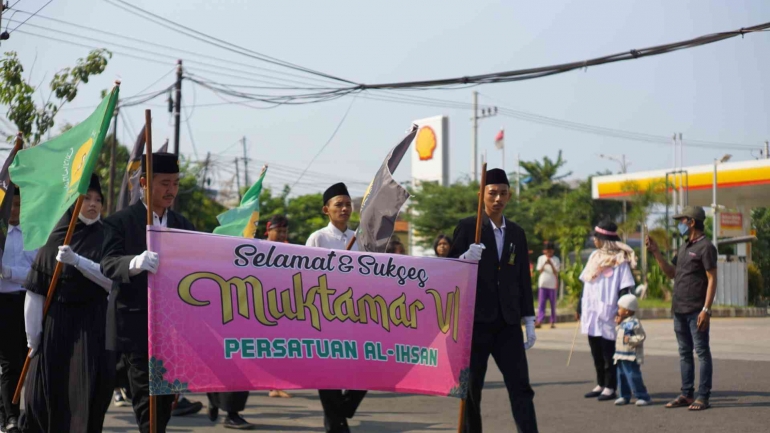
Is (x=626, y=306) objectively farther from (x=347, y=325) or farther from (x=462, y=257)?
(x=347, y=325)

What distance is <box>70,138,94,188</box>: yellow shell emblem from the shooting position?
6.07m

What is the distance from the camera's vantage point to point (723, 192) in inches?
1273

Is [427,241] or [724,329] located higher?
[427,241]

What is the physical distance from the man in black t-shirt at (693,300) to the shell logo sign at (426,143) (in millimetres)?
30935

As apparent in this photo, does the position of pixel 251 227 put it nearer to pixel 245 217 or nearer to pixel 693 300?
pixel 245 217

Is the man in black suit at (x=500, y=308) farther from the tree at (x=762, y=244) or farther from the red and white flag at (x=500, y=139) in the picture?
the red and white flag at (x=500, y=139)

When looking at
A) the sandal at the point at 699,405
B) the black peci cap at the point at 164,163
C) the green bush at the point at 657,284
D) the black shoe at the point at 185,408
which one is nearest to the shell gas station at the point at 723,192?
the green bush at the point at 657,284

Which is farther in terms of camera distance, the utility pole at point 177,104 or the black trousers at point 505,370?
the utility pole at point 177,104

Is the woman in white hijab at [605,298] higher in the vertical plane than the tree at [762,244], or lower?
lower

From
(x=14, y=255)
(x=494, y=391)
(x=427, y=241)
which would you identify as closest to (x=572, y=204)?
(x=427, y=241)

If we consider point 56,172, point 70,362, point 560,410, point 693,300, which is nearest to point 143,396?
point 70,362

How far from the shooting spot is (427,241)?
125 ft

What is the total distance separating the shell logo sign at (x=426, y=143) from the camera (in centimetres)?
4025

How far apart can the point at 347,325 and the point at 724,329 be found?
15.6 meters
